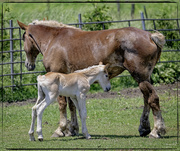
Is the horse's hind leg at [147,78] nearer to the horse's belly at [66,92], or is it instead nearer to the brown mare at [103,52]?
the brown mare at [103,52]

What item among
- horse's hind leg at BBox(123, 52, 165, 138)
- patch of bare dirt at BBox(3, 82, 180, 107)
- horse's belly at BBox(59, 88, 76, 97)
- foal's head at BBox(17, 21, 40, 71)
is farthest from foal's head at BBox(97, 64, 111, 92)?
patch of bare dirt at BBox(3, 82, 180, 107)

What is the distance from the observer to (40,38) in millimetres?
8211

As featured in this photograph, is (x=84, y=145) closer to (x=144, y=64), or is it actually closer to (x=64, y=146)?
(x=64, y=146)

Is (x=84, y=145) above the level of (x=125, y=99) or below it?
above

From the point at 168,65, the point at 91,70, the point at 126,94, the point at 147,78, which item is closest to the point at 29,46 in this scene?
the point at 91,70

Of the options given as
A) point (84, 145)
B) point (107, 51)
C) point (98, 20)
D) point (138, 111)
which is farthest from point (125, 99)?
point (84, 145)

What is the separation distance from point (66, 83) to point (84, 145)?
130cm

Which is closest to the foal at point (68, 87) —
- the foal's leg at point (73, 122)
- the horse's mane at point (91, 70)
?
the horse's mane at point (91, 70)

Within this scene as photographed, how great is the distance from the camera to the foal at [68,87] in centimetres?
679

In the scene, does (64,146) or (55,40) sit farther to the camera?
(55,40)

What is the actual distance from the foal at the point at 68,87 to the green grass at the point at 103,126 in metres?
0.46

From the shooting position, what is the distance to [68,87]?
6961 millimetres

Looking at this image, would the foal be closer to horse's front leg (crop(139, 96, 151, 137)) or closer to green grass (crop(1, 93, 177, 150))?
green grass (crop(1, 93, 177, 150))

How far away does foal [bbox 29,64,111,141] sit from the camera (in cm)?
679
